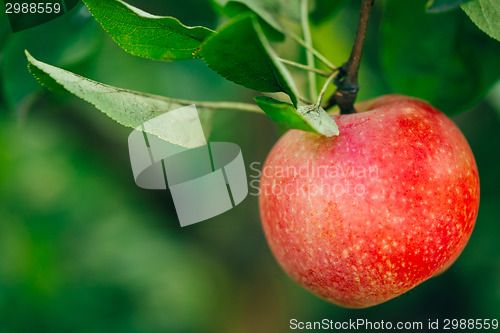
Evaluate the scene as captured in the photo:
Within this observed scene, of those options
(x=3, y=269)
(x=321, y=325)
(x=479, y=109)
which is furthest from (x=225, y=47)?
(x=3, y=269)

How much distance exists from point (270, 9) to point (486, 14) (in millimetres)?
352

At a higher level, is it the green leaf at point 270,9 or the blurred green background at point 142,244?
the green leaf at point 270,9

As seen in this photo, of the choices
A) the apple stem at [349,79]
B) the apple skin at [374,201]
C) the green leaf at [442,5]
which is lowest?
the apple skin at [374,201]

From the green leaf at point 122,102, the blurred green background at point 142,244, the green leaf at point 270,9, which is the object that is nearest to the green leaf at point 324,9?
the green leaf at point 270,9

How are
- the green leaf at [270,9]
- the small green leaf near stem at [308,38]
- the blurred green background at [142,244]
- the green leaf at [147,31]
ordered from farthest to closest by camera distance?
the blurred green background at [142,244]
the small green leaf near stem at [308,38]
the green leaf at [270,9]
the green leaf at [147,31]

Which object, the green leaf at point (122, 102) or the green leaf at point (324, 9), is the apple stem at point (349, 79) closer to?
the green leaf at point (122, 102)

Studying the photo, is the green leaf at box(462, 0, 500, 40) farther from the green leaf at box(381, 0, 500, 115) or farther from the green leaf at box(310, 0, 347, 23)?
the green leaf at box(310, 0, 347, 23)

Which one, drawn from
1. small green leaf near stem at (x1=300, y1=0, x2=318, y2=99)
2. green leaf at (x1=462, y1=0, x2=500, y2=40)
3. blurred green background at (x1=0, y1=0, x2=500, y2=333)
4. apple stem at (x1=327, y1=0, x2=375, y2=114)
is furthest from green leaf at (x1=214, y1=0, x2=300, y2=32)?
blurred green background at (x1=0, y1=0, x2=500, y2=333)

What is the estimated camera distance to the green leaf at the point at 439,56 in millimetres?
734

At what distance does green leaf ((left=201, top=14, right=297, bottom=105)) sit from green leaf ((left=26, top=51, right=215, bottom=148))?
0.40 ft

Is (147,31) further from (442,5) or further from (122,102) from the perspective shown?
(442,5)

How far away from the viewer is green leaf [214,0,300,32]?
0.66m

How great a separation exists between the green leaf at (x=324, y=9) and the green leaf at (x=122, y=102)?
0.39m

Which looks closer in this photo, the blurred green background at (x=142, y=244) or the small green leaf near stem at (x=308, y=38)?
the small green leaf near stem at (x=308, y=38)
